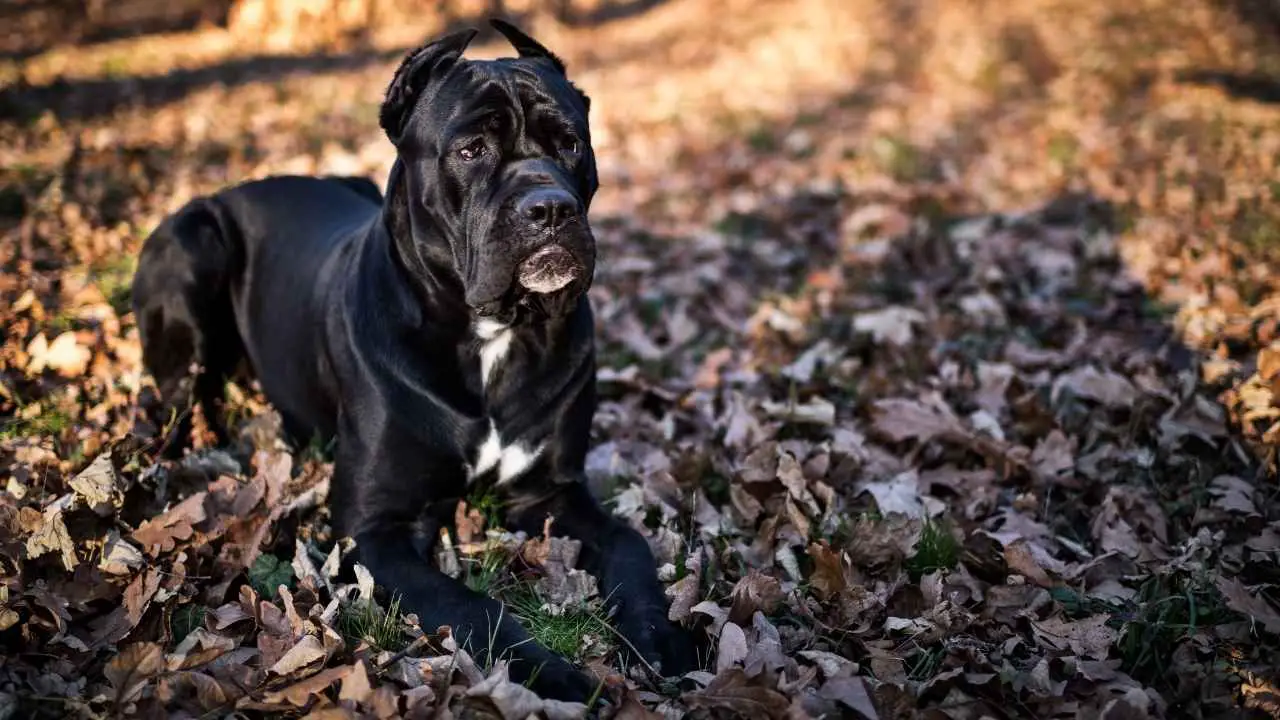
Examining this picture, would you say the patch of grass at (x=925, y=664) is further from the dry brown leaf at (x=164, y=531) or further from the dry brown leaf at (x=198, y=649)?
the dry brown leaf at (x=164, y=531)

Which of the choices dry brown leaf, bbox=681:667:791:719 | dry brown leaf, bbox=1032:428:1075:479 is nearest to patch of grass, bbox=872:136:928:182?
dry brown leaf, bbox=1032:428:1075:479

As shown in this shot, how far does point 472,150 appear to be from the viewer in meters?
2.94

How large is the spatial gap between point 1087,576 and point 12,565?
3.01m

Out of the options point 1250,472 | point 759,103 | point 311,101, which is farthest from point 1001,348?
point 311,101

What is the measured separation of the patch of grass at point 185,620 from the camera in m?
2.62

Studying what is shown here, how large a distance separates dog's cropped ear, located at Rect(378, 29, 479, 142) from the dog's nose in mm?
569

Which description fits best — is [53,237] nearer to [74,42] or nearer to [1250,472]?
[1250,472]

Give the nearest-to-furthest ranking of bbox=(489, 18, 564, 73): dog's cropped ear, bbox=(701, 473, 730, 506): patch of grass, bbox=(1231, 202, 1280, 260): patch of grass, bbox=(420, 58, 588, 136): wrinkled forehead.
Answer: bbox=(420, 58, 588, 136): wrinkled forehead
bbox=(489, 18, 564, 73): dog's cropped ear
bbox=(701, 473, 730, 506): patch of grass
bbox=(1231, 202, 1280, 260): patch of grass

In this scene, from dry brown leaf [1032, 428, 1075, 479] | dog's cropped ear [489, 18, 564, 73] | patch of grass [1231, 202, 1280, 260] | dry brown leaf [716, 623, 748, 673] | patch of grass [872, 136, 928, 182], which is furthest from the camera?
patch of grass [872, 136, 928, 182]

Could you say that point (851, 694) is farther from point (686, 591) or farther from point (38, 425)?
point (38, 425)

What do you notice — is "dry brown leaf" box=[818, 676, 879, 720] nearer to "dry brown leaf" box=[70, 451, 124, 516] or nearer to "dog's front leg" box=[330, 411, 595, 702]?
"dog's front leg" box=[330, 411, 595, 702]

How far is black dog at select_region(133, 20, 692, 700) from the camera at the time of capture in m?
2.80

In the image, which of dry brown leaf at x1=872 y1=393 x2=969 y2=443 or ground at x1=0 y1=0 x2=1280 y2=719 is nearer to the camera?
ground at x1=0 y1=0 x2=1280 y2=719

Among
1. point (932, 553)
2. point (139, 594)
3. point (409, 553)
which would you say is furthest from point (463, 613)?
point (932, 553)
